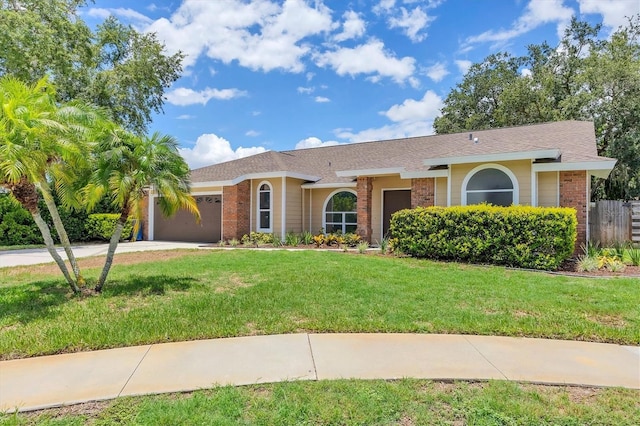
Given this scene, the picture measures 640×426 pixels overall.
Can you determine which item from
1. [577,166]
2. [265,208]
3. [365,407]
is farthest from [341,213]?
[365,407]

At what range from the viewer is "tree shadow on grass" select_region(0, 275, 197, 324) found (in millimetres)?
5838

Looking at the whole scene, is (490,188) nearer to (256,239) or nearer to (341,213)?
(341,213)

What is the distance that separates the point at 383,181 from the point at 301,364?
41.9ft

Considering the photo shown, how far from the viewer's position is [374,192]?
16.2 meters

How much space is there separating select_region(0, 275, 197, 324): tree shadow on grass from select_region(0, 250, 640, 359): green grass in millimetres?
21

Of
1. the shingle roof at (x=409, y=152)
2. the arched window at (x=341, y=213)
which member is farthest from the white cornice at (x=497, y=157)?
the arched window at (x=341, y=213)

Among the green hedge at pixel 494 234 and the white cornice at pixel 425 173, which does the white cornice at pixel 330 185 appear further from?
the green hedge at pixel 494 234

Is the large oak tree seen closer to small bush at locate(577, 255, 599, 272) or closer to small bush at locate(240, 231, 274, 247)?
small bush at locate(577, 255, 599, 272)

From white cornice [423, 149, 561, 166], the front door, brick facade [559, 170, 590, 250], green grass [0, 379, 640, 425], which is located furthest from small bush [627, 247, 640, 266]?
green grass [0, 379, 640, 425]

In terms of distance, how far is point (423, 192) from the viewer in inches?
527

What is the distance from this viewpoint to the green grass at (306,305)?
504 centimetres

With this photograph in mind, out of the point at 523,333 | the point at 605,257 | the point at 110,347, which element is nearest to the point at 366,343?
the point at 523,333

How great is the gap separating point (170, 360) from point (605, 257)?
11.2m

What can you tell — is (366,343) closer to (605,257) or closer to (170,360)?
(170,360)
